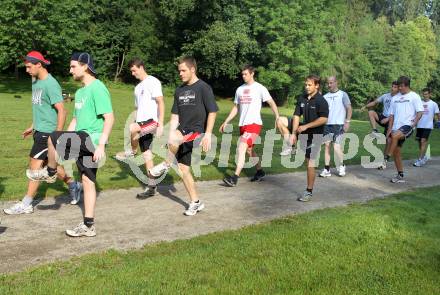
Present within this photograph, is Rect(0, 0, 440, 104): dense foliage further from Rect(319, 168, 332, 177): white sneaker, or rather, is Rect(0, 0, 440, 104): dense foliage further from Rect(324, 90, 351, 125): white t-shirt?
Rect(319, 168, 332, 177): white sneaker

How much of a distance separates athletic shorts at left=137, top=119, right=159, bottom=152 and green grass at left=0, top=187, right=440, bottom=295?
2754mm

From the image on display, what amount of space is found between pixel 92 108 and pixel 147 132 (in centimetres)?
254

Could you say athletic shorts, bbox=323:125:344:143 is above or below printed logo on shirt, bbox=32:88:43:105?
below

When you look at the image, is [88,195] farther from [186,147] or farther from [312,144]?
[312,144]

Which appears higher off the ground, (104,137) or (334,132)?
(104,137)

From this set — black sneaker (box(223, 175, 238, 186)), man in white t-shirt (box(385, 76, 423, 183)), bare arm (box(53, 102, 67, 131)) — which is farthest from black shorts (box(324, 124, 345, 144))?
bare arm (box(53, 102, 67, 131))

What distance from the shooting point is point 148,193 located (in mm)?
8328

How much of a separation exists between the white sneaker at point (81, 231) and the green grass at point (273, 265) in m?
0.70

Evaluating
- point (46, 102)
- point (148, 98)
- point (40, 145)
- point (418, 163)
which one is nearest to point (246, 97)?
point (148, 98)

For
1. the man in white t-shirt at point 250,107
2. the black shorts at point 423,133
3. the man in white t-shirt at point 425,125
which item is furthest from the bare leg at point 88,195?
the black shorts at point 423,133

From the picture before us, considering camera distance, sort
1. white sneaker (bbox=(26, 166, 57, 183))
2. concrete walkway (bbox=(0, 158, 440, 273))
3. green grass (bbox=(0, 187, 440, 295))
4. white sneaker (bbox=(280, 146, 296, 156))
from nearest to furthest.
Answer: green grass (bbox=(0, 187, 440, 295)) < concrete walkway (bbox=(0, 158, 440, 273)) < white sneaker (bbox=(26, 166, 57, 183)) < white sneaker (bbox=(280, 146, 296, 156))

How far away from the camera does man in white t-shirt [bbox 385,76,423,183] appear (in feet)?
35.8

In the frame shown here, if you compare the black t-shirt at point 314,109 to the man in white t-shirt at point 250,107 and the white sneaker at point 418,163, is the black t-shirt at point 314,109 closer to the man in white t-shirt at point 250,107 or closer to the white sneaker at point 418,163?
the man in white t-shirt at point 250,107

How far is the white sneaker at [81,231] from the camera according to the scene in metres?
5.96
